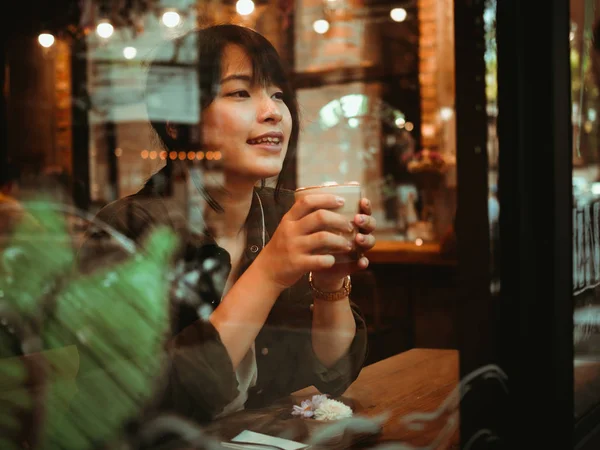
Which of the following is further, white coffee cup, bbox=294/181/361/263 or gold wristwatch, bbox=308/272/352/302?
gold wristwatch, bbox=308/272/352/302

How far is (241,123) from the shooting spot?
1082 mm

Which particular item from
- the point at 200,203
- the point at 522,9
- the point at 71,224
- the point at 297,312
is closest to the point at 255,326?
the point at 297,312

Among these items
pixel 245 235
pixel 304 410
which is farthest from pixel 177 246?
pixel 304 410

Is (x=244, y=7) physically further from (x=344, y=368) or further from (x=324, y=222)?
(x=344, y=368)

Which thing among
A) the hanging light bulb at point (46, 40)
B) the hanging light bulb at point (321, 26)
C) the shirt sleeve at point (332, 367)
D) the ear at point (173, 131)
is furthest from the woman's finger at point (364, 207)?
the hanging light bulb at point (321, 26)

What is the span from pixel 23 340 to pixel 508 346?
0.90 meters

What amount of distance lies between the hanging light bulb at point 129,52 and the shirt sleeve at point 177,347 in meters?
0.30

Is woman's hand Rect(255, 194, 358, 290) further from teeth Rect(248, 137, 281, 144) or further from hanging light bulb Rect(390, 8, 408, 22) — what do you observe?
hanging light bulb Rect(390, 8, 408, 22)

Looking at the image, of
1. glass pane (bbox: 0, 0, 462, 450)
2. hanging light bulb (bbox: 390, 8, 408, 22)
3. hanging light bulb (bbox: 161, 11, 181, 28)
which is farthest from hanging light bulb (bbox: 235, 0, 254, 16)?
hanging light bulb (bbox: 390, 8, 408, 22)

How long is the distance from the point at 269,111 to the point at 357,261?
0.30m

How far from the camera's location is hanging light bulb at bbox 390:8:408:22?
172 inches

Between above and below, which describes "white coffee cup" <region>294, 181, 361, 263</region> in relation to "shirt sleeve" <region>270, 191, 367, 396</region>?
above

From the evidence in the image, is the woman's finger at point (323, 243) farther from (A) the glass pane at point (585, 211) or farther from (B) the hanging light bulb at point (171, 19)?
(A) the glass pane at point (585, 211)

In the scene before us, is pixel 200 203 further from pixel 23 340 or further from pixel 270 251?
pixel 23 340
